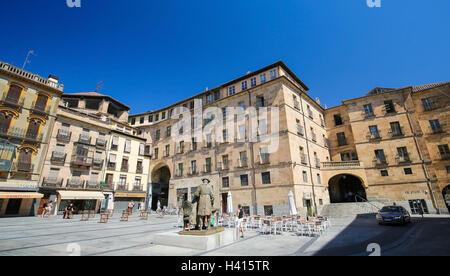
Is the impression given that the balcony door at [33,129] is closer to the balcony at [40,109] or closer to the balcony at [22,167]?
the balcony at [40,109]

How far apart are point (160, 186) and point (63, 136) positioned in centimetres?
1580

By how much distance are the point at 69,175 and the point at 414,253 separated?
3126 cm

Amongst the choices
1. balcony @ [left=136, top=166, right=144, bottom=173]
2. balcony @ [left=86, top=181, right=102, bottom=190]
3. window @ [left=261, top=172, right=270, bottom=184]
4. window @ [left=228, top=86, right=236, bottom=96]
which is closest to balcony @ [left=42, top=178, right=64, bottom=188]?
balcony @ [left=86, top=181, right=102, bottom=190]

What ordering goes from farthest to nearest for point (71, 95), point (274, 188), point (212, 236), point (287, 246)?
point (71, 95) → point (274, 188) → point (287, 246) → point (212, 236)

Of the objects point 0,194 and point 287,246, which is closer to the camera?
point 287,246

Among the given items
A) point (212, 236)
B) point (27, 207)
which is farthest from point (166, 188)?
point (212, 236)

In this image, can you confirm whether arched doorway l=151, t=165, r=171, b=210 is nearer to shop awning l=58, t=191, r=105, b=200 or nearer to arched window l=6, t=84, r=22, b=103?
shop awning l=58, t=191, r=105, b=200

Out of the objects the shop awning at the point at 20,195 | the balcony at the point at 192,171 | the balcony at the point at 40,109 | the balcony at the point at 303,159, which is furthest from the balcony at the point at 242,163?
the balcony at the point at 40,109

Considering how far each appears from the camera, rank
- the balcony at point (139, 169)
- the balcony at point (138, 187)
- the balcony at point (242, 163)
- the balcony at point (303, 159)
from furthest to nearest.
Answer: the balcony at point (139, 169) → the balcony at point (138, 187) → the balcony at point (242, 163) → the balcony at point (303, 159)

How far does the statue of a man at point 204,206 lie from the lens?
8.09m

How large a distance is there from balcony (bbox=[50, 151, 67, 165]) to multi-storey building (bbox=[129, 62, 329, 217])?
12599 mm

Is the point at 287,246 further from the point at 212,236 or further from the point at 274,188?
the point at 274,188

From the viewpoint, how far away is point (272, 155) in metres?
21.6

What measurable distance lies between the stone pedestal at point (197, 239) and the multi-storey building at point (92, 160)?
22.2 metres
